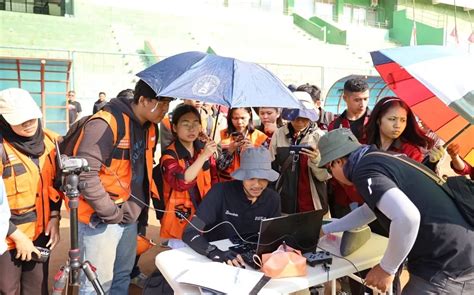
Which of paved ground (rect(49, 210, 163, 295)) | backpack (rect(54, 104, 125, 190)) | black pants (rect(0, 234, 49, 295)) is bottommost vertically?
paved ground (rect(49, 210, 163, 295))

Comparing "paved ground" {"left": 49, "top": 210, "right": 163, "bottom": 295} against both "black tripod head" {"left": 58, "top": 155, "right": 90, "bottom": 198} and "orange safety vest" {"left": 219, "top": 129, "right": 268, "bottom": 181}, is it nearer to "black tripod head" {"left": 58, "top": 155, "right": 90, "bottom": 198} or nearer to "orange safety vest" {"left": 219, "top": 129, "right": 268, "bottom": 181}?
"orange safety vest" {"left": 219, "top": 129, "right": 268, "bottom": 181}

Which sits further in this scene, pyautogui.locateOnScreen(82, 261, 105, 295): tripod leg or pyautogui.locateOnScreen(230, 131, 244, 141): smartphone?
pyautogui.locateOnScreen(230, 131, 244, 141): smartphone

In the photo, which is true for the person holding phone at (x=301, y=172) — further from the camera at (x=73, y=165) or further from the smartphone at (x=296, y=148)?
the camera at (x=73, y=165)

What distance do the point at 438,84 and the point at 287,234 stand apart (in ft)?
3.44

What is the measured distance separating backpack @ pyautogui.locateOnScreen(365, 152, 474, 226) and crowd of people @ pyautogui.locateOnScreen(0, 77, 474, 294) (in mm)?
32

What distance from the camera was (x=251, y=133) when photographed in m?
3.52

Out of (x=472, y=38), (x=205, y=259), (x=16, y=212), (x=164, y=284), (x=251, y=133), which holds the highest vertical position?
(x=472, y=38)

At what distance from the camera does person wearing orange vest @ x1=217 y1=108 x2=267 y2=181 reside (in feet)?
10.6

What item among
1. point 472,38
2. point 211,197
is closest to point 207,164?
point 211,197

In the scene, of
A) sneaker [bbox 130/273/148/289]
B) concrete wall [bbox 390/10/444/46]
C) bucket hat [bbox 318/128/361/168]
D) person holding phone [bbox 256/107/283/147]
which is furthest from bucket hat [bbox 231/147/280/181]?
concrete wall [bbox 390/10/444/46]

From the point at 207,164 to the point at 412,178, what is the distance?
168 centimetres

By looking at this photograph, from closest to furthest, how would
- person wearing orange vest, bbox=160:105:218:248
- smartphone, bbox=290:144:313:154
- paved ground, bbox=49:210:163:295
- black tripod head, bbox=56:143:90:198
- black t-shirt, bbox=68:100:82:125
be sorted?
black tripod head, bbox=56:143:90:198
person wearing orange vest, bbox=160:105:218:248
smartphone, bbox=290:144:313:154
paved ground, bbox=49:210:163:295
black t-shirt, bbox=68:100:82:125

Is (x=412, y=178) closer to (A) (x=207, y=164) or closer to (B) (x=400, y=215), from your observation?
(B) (x=400, y=215)

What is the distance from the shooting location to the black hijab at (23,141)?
7.43 feet
